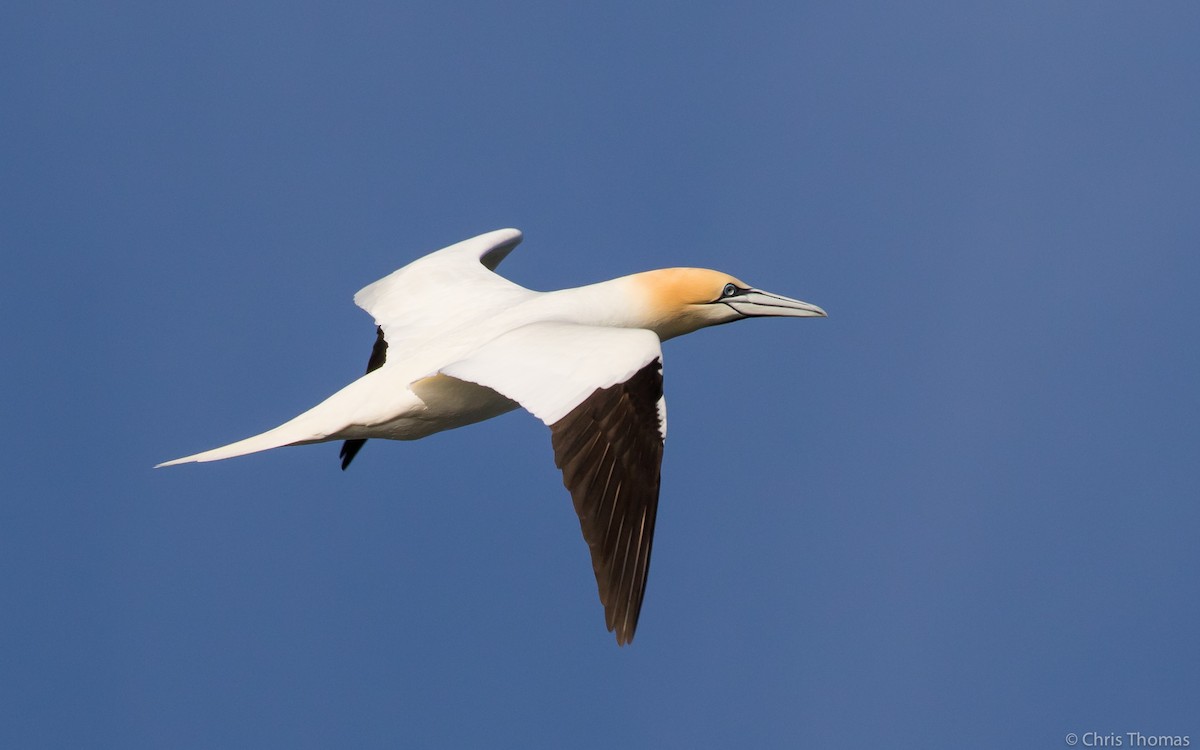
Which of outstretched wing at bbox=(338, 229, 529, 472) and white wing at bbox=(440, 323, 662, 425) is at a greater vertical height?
outstretched wing at bbox=(338, 229, 529, 472)

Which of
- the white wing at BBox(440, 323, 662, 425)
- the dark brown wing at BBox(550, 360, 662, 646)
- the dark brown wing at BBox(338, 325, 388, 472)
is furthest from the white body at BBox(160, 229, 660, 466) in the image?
the dark brown wing at BBox(338, 325, 388, 472)

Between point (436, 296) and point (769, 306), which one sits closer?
point (769, 306)

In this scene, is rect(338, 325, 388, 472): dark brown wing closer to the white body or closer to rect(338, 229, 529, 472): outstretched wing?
rect(338, 229, 529, 472): outstretched wing

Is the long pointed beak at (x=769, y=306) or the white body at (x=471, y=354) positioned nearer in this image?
the white body at (x=471, y=354)

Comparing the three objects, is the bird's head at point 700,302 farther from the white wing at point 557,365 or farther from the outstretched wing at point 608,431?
the outstretched wing at point 608,431

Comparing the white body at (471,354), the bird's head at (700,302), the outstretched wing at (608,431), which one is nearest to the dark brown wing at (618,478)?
the outstretched wing at (608,431)

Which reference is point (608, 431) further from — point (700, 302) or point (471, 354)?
point (700, 302)

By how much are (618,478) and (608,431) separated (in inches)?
11.5

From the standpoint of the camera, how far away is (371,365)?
52.2ft

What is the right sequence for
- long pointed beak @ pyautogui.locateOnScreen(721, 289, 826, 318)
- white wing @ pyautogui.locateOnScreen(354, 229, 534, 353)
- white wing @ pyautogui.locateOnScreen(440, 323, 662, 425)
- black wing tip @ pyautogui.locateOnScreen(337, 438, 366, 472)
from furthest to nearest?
1. black wing tip @ pyautogui.locateOnScreen(337, 438, 366, 472)
2. long pointed beak @ pyautogui.locateOnScreen(721, 289, 826, 318)
3. white wing @ pyautogui.locateOnScreen(354, 229, 534, 353)
4. white wing @ pyautogui.locateOnScreen(440, 323, 662, 425)

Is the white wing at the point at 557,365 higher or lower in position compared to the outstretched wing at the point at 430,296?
lower

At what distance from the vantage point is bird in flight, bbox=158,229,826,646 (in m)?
10.6

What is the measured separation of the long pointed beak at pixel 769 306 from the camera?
551 inches

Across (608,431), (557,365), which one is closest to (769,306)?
(557,365)
